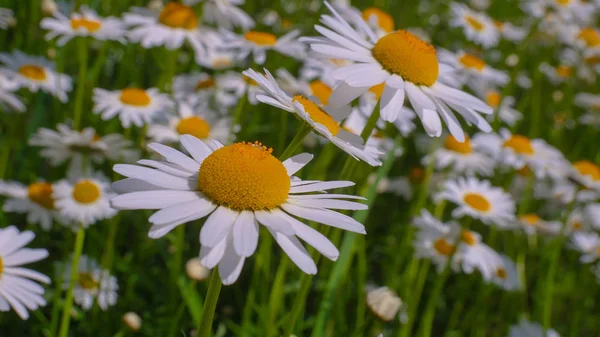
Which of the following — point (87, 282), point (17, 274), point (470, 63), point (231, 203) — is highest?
point (231, 203)

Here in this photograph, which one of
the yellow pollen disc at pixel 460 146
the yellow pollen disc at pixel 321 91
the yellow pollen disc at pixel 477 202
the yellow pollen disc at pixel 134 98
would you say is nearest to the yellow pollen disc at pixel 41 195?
the yellow pollen disc at pixel 134 98

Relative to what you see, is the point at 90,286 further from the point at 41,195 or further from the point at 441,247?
the point at 441,247

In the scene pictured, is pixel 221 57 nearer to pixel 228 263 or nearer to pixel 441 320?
pixel 441 320

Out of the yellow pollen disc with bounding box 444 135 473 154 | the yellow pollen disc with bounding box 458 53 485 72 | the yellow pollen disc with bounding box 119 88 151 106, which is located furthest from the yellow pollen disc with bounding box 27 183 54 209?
the yellow pollen disc with bounding box 458 53 485 72

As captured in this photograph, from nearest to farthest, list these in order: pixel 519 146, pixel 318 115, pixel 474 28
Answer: pixel 318 115, pixel 519 146, pixel 474 28

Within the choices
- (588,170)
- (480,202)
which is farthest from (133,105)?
(588,170)

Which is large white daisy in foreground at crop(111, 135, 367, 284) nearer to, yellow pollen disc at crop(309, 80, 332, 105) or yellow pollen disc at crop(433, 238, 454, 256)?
yellow pollen disc at crop(309, 80, 332, 105)

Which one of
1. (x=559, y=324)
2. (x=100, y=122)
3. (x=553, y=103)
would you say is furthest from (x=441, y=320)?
(x=553, y=103)
